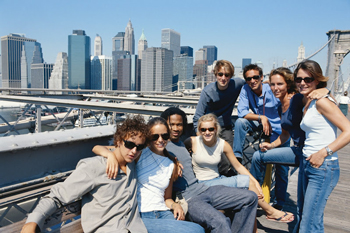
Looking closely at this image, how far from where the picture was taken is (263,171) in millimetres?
3180

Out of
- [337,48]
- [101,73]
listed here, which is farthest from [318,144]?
[101,73]

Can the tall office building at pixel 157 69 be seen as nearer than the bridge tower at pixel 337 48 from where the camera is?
No

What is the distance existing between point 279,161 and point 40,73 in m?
189

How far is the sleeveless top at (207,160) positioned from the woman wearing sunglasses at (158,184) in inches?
15.3

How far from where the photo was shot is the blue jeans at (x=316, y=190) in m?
2.26

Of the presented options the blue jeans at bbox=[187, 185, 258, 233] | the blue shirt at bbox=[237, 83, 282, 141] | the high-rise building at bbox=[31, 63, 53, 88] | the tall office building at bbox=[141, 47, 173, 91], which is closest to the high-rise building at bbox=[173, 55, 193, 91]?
the tall office building at bbox=[141, 47, 173, 91]

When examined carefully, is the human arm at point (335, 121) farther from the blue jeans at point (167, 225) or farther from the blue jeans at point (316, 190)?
the blue jeans at point (167, 225)

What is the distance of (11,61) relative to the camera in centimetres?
18800

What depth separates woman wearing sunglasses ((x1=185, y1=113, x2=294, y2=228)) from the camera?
278cm

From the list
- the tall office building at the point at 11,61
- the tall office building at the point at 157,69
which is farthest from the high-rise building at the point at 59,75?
the tall office building at the point at 157,69

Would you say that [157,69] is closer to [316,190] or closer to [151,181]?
[151,181]

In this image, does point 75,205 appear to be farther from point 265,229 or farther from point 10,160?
point 265,229

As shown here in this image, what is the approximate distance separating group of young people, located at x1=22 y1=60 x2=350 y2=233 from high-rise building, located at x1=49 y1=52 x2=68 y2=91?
6638 inches

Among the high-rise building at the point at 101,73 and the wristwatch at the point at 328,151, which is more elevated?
the high-rise building at the point at 101,73
